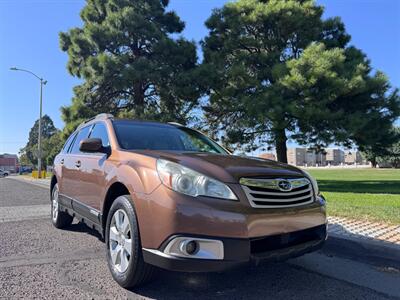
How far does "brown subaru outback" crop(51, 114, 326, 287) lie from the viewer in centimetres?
314

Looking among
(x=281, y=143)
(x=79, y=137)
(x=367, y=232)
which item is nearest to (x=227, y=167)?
(x=79, y=137)

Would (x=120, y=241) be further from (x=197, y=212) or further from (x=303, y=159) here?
(x=303, y=159)

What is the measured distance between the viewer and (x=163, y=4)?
24.0 m

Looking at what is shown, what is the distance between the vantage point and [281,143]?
19.5 metres

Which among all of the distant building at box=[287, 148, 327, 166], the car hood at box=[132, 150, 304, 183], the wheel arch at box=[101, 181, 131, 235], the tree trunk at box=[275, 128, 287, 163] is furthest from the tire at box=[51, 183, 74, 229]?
the distant building at box=[287, 148, 327, 166]

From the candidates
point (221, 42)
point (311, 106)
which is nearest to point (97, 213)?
point (311, 106)

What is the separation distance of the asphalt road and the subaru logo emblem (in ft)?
3.20

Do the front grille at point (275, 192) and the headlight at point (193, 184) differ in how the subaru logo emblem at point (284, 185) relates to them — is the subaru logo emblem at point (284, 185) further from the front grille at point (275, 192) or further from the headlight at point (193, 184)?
the headlight at point (193, 184)

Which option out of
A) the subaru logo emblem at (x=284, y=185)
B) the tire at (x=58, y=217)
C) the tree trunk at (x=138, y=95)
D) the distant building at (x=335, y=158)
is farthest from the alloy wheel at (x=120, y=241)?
the distant building at (x=335, y=158)

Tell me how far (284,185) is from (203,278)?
1303 mm

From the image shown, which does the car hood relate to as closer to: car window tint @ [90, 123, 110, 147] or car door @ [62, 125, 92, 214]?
car window tint @ [90, 123, 110, 147]

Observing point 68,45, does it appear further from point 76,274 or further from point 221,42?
point 76,274

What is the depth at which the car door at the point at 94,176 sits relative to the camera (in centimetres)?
438

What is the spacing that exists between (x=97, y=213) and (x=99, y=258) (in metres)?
0.70
